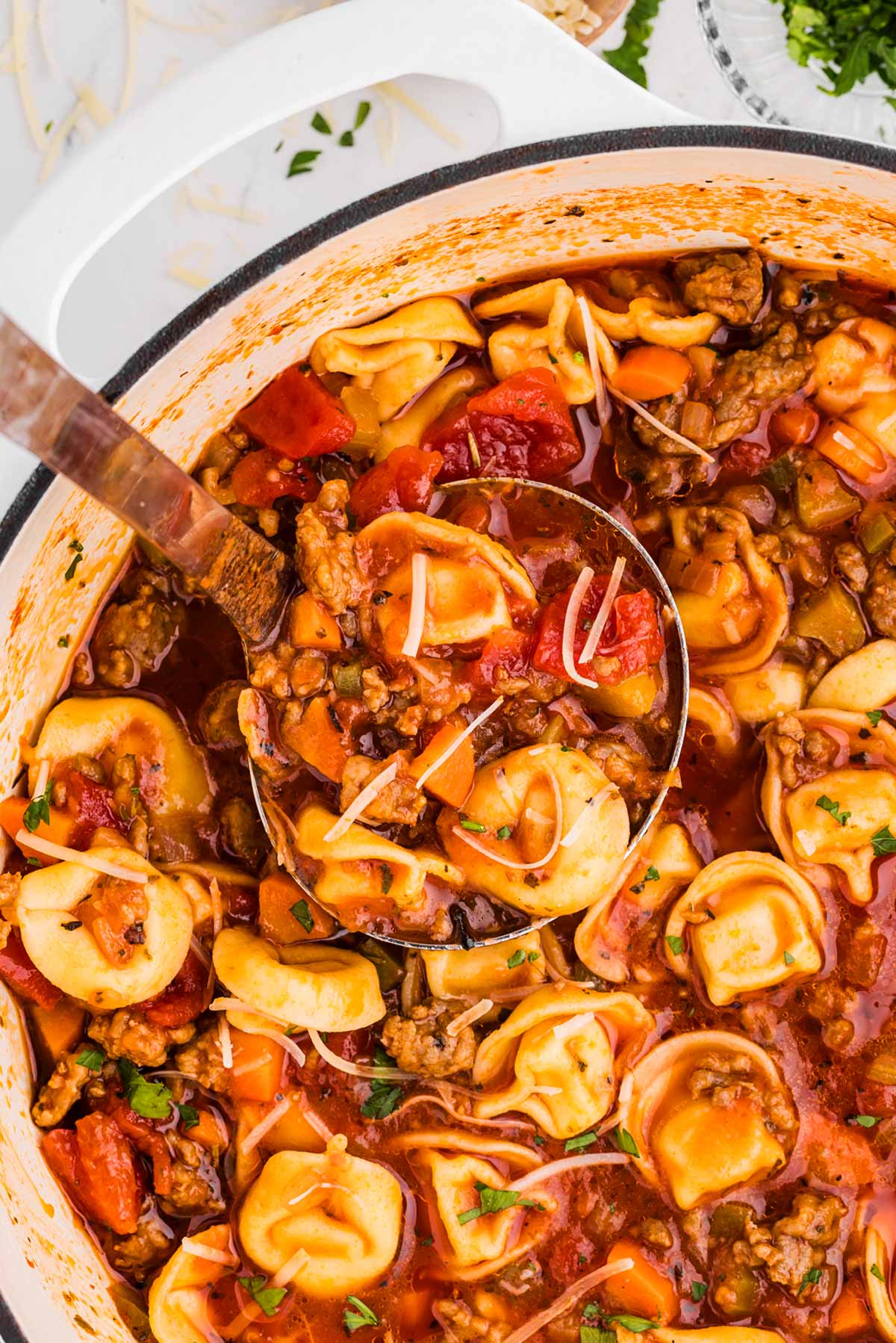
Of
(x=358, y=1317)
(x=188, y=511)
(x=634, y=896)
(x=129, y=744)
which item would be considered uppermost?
(x=188, y=511)

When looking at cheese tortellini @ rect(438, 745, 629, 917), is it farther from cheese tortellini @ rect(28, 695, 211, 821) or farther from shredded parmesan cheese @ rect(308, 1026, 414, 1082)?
cheese tortellini @ rect(28, 695, 211, 821)

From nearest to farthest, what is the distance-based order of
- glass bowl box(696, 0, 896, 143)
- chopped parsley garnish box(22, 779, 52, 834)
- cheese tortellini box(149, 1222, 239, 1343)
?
chopped parsley garnish box(22, 779, 52, 834)
cheese tortellini box(149, 1222, 239, 1343)
glass bowl box(696, 0, 896, 143)

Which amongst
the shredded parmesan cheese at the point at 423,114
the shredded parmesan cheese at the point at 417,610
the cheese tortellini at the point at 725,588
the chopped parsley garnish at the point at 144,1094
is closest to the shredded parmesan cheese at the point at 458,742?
the shredded parmesan cheese at the point at 417,610

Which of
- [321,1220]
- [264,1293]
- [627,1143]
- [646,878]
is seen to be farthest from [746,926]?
[264,1293]

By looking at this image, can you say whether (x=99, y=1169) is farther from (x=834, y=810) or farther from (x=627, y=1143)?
(x=834, y=810)

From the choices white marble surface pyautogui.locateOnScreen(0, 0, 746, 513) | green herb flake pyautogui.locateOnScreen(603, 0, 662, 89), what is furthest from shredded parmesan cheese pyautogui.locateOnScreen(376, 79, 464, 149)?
green herb flake pyautogui.locateOnScreen(603, 0, 662, 89)

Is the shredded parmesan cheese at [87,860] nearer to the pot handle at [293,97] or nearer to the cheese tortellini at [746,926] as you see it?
the pot handle at [293,97]
